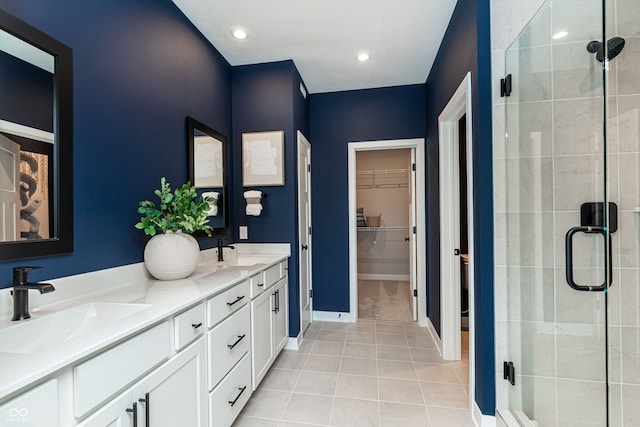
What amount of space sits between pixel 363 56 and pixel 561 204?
2070 millimetres

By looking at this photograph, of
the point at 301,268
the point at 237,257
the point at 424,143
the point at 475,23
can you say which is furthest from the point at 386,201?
the point at 475,23

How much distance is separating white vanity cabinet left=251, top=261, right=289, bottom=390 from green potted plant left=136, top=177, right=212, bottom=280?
56cm

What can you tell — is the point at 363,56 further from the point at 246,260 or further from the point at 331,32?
the point at 246,260

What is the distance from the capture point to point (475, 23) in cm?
172

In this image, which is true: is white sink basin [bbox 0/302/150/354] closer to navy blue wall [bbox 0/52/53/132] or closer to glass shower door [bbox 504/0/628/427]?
navy blue wall [bbox 0/52/53/132]

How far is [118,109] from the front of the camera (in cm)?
161

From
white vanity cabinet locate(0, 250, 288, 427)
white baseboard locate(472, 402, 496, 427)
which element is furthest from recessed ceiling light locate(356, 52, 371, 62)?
white baseboard locate(472, 402, 496, 427)

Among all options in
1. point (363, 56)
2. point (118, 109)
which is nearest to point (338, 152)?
point (363, 56)

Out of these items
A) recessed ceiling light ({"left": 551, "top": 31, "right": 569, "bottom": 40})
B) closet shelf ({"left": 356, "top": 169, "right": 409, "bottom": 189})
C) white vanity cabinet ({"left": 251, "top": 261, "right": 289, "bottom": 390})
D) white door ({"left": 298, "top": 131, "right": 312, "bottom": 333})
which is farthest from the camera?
closet shelf ({"left": 356, "top": 169, "right": 409, "bottom": 189})

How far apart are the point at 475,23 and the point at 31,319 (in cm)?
254

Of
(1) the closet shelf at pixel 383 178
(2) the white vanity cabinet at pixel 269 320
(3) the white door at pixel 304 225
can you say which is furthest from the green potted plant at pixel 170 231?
(1) the closet shelf at pixel 383 178

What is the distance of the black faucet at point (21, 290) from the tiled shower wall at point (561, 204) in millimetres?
2115

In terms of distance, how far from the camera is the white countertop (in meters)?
0.70

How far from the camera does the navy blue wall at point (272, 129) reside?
2.81m
